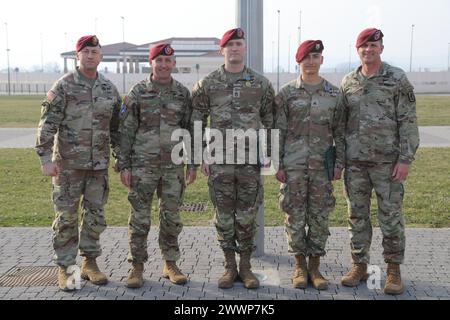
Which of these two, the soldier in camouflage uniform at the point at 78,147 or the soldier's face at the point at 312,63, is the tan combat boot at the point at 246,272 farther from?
the soldier's face at the point at 312,63

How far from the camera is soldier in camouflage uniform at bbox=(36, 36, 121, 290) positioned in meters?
4.87

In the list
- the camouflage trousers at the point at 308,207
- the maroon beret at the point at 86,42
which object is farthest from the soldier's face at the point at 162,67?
the camouflage trousers at the point at 308,207

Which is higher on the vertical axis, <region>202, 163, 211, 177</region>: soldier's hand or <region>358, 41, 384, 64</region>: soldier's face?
<region>358, 41, 384, 64</region>: soldier's face

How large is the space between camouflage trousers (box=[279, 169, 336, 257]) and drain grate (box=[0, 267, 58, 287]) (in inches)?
89.3

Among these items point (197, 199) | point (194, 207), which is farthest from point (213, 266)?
point (197, 199)

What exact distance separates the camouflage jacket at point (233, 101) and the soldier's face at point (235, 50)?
0.13m

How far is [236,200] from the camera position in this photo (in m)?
5.07

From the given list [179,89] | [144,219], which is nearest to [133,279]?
[144,219]

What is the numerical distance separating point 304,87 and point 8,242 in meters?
3.93

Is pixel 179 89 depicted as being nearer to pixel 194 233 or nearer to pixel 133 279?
pixel 133 279

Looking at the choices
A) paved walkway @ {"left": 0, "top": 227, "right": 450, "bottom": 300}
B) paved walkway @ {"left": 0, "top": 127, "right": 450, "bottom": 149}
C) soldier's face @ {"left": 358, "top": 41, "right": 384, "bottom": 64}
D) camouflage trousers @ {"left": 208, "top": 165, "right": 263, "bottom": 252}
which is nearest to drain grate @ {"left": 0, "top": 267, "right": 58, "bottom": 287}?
paved walkway @ {"left": 0, "top": 227, "right": 450, "bottom": 300}

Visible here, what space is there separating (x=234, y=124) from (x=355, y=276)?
1791 mm

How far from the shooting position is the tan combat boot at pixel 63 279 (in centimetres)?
487

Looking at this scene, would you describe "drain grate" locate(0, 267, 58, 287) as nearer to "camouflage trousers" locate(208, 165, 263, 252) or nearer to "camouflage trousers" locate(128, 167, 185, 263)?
"camouflage trousers" locate(128, 167, 185, 263)
